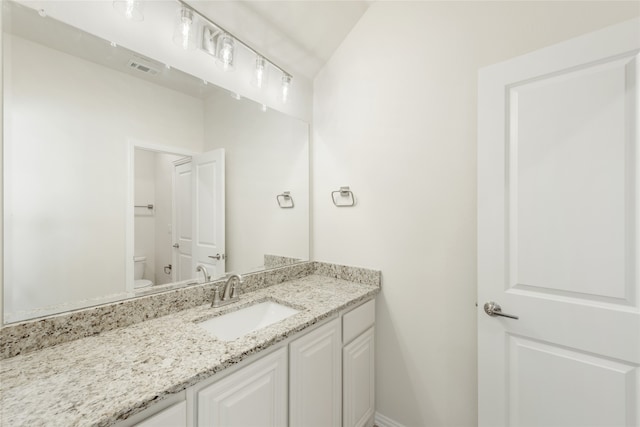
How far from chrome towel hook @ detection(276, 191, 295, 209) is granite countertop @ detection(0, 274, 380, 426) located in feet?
2.83

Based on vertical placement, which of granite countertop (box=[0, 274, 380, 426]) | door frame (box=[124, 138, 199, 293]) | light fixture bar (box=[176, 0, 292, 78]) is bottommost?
granite countertop (box=[0, 274, 380, 426])

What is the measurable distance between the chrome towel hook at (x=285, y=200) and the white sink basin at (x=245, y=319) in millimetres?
695

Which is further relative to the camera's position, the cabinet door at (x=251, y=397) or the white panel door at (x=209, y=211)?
the white panel door at (x=209, y=211)

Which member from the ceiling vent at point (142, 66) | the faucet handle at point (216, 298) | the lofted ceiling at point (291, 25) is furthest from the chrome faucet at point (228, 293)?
the lofted ceiling at point (291, 25)

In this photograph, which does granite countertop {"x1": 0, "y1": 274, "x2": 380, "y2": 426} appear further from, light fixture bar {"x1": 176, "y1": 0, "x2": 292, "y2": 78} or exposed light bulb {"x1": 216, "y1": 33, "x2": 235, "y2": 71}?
light fixture bar {"x1": 176, "y1": 0, "x2": 292, "y2": 78}

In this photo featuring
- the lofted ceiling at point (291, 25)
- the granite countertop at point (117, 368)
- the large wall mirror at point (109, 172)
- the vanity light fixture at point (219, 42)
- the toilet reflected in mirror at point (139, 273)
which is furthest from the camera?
the lofted ceiling at point (291, 25)

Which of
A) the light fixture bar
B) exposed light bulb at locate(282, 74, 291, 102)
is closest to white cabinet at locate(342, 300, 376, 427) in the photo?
exposed light bulb at locate(282, 74, 291, 102)

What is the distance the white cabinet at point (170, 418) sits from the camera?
712mm

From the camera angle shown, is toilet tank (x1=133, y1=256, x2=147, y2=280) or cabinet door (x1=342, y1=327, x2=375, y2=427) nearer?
toilet tank (x1=133, y1=256, x2=147, y2=280)

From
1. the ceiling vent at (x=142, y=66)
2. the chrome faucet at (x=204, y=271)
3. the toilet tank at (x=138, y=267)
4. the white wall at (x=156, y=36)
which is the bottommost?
the chrome faucet at (x=204, y=271)

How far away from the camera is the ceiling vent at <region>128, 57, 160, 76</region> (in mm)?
1177

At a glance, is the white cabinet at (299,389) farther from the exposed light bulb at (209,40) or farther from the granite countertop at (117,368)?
the exposed light bulb at (209,40)

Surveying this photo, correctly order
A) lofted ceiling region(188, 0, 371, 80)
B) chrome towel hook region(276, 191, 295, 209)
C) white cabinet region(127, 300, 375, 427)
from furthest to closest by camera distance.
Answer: chrome towel hook region(276, 191, 295, 209)
lofted ceiling region(188, 0, 371, 80)
white cabinet region(127, 300, 375, 427)

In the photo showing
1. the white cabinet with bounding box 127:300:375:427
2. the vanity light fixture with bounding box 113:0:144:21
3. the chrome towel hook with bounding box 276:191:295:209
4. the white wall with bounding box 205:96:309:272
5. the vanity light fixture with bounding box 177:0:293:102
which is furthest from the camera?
the chrome towel hook with bounding box 276:191:295:209
